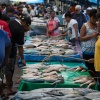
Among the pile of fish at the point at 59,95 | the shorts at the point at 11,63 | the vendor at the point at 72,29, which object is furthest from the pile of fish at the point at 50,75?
the vendor at the point at 72,29

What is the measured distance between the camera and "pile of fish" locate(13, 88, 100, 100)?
533 cm

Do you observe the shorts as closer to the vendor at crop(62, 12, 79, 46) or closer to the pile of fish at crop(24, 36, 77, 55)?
the pile of fish at crop(24, 36, 77, 55)

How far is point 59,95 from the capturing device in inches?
218

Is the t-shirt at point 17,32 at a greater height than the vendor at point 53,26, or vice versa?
the t-shirt at point 17,32

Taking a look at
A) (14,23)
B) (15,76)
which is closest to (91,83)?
(14,23)

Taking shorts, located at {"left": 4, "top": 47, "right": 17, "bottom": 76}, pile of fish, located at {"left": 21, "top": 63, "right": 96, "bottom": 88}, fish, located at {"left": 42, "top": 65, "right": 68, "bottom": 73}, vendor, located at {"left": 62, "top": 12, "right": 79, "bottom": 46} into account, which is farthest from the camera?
vendor, located at {"left": 62, "top": 12, "right": 79, "bottom": 46}

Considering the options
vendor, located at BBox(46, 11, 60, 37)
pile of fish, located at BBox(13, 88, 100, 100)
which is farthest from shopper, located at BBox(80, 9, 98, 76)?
vendor, located at BBox(46, 11, 60, 37)

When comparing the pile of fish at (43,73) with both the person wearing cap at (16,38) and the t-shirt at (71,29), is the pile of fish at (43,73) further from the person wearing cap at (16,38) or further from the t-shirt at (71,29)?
the t-shirt at (71,29)

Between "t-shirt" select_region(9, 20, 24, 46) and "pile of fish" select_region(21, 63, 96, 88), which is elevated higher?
"t-shirt" select_region(9, 20, 24, 46)

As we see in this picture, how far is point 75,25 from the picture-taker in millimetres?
11164

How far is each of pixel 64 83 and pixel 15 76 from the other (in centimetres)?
433

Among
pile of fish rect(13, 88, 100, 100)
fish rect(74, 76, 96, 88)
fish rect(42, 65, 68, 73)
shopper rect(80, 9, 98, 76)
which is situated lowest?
fish rect(42, 65, 68, 73)

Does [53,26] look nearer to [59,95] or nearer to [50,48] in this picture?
[50,48]

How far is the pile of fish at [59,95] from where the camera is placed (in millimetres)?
5332
